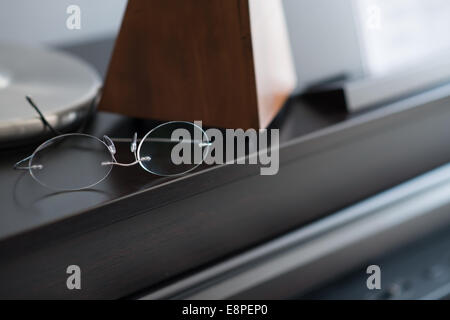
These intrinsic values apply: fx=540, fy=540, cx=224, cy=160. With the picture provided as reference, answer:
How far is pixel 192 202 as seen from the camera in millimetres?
418

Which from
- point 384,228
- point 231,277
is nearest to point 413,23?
point 384,228

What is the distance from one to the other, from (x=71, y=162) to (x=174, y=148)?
79 millimetres

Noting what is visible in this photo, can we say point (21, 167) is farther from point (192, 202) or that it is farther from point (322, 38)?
point (322, 38)

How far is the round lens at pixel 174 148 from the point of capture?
40 centimetres

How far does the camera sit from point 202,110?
449 millimetres

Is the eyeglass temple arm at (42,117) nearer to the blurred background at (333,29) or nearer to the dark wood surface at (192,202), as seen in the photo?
the dark wood surface at (192,202)

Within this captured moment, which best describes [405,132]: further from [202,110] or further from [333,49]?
[202,110]

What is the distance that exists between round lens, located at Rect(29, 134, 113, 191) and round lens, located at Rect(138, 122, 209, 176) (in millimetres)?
31

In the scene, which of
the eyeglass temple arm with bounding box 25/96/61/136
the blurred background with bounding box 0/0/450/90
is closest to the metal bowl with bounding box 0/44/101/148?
the eyeglass temple arm with bounding box 25/96/61/136

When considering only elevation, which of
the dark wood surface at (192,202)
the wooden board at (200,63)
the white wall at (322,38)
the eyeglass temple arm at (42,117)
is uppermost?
the white wall at (322,38)

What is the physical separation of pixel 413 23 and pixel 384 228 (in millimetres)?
261

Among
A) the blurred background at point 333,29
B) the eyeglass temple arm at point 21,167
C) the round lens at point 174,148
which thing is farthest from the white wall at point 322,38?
the eyeglass temple arm at point 21,167

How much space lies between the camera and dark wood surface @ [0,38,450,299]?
1.16ft

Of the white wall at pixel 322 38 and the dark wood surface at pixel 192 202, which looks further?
the white wall at pixel 322 38
